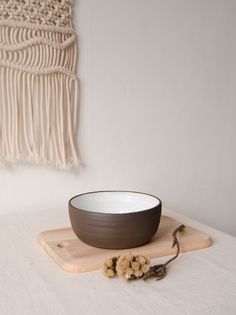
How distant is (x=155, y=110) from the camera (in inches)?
45.8

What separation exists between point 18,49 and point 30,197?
1.23 ft

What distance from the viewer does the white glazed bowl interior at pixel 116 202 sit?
84 centimetres

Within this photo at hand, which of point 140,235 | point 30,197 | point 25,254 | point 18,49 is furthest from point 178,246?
point 18,49

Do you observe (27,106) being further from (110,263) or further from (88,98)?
(110,263)

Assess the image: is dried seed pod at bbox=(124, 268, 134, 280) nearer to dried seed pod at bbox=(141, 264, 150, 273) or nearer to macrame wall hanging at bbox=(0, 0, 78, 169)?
dried seed pod at bbox=(141, 264, 150, 273)

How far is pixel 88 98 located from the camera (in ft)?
3.44

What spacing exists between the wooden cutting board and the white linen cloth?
0.01 meters

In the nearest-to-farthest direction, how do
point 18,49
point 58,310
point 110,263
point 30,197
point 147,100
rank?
point 58,310
point 110,263
point 18,49
point 30,197
point 147,100

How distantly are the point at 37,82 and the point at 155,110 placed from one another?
379mm

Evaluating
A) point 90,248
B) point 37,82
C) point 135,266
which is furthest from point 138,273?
point 37,82

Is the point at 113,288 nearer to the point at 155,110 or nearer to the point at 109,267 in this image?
the point at 109,267

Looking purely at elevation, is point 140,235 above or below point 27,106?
below

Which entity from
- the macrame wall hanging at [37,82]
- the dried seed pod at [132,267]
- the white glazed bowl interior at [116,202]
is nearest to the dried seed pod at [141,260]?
the dried seed pod at [132,267]

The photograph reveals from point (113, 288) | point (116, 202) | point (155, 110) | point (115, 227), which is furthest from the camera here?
point (155, 110)
